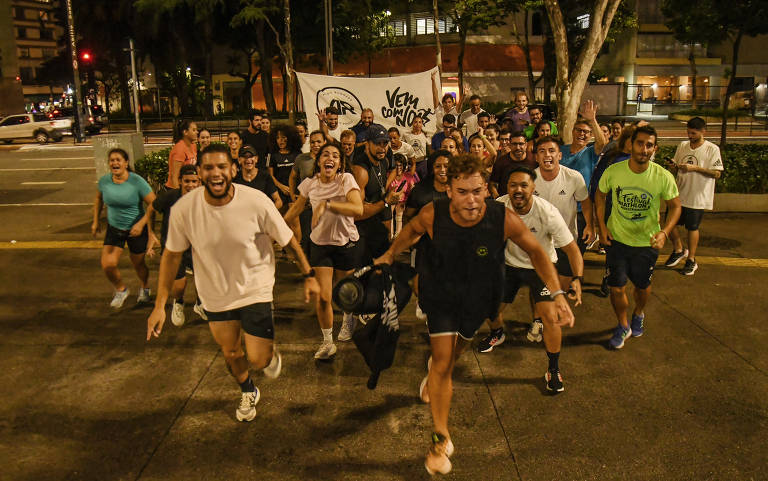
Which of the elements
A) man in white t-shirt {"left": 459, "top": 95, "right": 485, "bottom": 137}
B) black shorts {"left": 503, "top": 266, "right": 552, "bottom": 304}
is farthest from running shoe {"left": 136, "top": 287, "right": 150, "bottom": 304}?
man in white t-shirt {"left": 459, "top": 95, "right": 485, "bottom": 137}

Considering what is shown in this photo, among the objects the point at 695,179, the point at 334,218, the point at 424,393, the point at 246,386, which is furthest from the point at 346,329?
the point at 695,179

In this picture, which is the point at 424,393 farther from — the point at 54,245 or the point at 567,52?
the point at 567,52

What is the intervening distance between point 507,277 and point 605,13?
9298 millimetres

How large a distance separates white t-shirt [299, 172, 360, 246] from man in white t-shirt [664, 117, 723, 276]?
4.72 m

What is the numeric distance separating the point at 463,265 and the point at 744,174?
9.54 meters

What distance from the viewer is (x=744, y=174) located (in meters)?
10.9

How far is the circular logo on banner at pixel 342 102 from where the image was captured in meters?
10.5

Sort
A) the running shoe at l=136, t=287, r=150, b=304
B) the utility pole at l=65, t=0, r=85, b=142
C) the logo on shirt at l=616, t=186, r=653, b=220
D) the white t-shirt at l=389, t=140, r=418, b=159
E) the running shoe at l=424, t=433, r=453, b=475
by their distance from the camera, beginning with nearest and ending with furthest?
the running shoe at l=424, t=433, r=453, b=475 < the logo on shirt at l=616, t=186, r=653, b=220 < the running shoe at l=136, t=287, r=150, b=304 < the white t-shirt at l=389, t=140, r=418, b=159 < the utility pole at l=65, t=0, r=85, b=142

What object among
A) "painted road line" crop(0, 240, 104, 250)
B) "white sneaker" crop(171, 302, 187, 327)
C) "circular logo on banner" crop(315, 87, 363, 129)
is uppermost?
"circular logo on banner" crop(315, 87, 363, 129)

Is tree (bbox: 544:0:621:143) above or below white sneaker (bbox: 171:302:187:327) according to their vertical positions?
above

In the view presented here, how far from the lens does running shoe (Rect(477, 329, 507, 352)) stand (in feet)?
17.5

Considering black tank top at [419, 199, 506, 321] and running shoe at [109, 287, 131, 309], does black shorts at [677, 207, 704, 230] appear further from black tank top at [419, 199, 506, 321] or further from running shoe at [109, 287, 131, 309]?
running shoe at [109, 287, 131, 309]

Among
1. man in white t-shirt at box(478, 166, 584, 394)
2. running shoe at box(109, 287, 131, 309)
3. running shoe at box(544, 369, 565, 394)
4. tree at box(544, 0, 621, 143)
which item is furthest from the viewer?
tree at box(544, 0, 621, 143)

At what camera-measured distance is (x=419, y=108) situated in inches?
417
